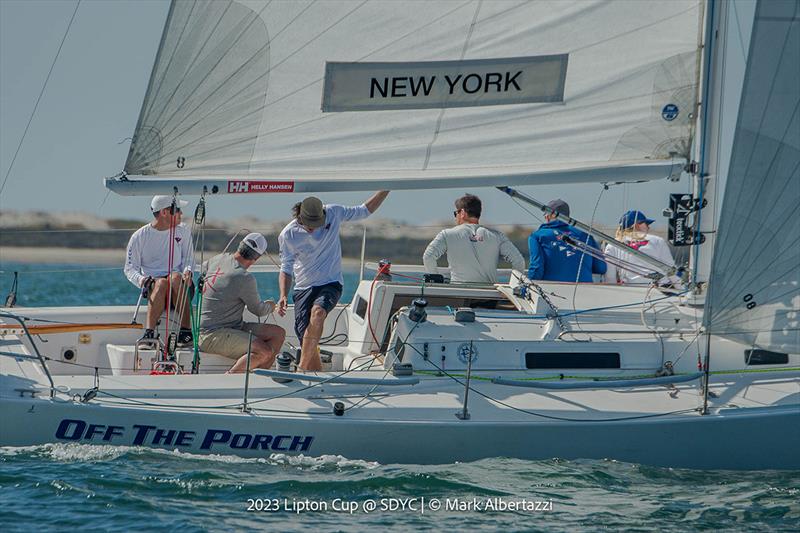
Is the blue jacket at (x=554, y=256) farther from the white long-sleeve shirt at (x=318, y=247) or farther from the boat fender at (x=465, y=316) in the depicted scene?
the white long-sleeve shirt at (x=318, y=247)

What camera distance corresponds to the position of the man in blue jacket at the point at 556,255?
9.16 m

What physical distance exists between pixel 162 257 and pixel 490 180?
10.1 feet

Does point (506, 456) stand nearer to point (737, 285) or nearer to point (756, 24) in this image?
point (737, 285)

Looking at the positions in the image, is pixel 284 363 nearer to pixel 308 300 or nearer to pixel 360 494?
pixel 308 300

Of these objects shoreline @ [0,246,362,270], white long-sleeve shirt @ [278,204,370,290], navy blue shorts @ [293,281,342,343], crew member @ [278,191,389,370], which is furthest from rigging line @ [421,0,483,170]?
shoreline @ [0,246,362,270]

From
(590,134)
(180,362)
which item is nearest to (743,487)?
(590,134)

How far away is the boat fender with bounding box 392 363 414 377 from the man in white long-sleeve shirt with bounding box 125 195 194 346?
2.09 meters

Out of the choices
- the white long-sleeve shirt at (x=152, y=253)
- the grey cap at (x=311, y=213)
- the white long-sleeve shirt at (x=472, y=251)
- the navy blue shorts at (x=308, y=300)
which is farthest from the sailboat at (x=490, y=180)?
the white long-sleeve shirt at (x=152, y=253)

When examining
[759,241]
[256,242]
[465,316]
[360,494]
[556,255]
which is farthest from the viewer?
[556,255]

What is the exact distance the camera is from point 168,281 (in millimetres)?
8609

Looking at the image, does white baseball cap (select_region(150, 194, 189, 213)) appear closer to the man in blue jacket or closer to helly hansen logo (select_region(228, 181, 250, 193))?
helly hansen logo (select_region(228, 181, 250, 193))

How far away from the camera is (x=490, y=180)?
7469 mm

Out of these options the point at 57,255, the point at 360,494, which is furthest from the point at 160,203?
the point at 57,255

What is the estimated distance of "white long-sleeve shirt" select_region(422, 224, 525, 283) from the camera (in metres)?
8.59
